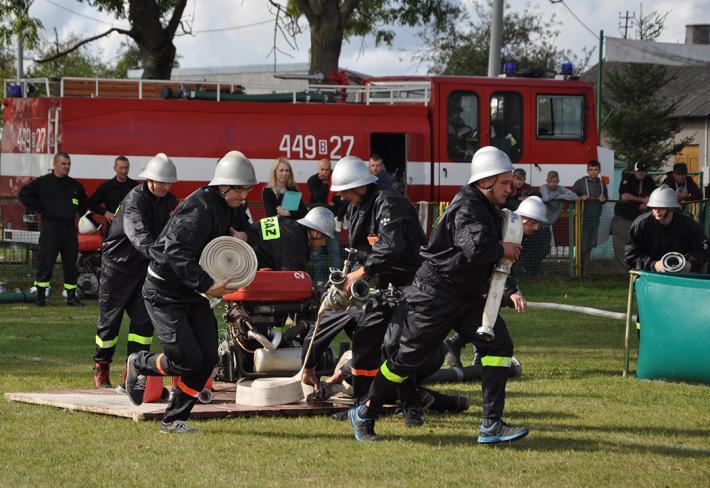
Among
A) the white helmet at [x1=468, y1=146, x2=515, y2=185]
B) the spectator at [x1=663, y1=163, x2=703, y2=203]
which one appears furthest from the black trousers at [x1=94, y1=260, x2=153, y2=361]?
the spectator at [x1=663, y1=163, x2=703, y2=203]

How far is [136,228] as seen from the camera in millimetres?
9477

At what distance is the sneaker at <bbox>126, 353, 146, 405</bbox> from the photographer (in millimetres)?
9109

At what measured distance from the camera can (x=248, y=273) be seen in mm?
8656

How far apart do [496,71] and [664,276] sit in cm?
1360

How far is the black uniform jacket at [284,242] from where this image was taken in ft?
34.1

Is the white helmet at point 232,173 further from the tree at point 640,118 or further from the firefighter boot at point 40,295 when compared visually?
the tree at point 640,118

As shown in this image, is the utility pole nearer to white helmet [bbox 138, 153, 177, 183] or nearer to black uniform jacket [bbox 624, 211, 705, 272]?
black uniform jacket [bbox 624, 211, 705, 272]

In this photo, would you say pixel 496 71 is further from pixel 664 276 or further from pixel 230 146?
pixel 664 276

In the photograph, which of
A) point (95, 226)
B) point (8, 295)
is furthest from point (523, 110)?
point (8, 295)

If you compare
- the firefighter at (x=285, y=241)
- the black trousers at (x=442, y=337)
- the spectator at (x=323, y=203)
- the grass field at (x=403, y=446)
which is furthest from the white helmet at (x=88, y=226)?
the black trousers at (x=442, y=337)

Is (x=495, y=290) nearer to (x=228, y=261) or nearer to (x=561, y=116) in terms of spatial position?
(x=228, y=261)

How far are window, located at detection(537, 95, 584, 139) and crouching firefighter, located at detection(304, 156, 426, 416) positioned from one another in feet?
44.0

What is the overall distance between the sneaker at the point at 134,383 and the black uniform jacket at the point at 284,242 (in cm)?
171

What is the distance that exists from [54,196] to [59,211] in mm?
219
